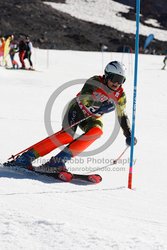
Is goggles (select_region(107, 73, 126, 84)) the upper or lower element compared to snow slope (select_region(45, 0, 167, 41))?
lower

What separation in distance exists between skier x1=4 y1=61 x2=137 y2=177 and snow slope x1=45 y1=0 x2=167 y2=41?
46183mm

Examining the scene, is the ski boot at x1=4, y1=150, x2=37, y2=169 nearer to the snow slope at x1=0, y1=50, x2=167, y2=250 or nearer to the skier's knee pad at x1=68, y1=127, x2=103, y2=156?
the snow slope at x1=0, y1=50, x2=167, y2=250

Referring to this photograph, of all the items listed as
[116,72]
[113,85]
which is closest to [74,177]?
[113,85]

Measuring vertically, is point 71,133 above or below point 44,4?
below

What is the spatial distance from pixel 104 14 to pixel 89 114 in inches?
2053

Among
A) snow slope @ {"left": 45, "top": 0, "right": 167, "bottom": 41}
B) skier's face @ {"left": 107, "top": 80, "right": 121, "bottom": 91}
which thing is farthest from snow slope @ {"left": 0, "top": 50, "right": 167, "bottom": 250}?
snow slope @ {"left": 45, "top": 0, "right": 167, "bottom": 41}

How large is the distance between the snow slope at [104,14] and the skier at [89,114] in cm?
4618

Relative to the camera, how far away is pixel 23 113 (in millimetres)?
11078

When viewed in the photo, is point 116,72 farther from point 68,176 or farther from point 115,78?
point 68,176

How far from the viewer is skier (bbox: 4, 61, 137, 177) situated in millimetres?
5645

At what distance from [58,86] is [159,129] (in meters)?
7.79

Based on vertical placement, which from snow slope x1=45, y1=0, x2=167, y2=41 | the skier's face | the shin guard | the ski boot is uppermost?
snow slope x1=45, y1=0, x2=167, y2=41

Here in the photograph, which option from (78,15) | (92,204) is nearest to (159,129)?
(92,204)

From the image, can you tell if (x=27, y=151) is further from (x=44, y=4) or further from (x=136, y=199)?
(x=44, y=4)
